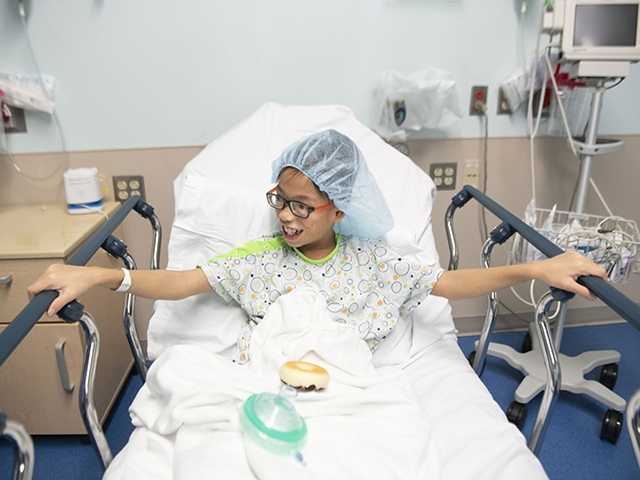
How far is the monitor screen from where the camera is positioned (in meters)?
1.72

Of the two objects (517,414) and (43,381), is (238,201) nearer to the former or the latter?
(43,381)

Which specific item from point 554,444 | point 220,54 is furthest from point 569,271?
point 220,54

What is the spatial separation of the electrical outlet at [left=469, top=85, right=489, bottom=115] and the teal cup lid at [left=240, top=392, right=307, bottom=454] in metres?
1.55

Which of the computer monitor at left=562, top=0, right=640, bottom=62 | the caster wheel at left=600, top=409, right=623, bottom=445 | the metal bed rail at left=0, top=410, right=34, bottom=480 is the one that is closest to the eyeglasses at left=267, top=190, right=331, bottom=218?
the metal bed rail at left=0, top=410, right=34, bottom=480

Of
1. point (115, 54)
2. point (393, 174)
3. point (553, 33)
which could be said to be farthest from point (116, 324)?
point (553, 33)

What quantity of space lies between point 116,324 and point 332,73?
129 cm

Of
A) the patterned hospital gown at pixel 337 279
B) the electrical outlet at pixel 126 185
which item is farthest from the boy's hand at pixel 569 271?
the electrical outlet at pixel 126 185

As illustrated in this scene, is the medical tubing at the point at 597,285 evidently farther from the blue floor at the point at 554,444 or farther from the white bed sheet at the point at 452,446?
the blue floor at the point at 554,444

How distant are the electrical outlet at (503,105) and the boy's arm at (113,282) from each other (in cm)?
145

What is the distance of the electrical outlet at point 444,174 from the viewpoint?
7.11 ft

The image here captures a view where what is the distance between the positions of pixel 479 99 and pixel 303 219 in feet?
3.90

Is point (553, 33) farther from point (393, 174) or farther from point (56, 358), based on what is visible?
point (56, 358)

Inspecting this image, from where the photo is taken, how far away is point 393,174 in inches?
66.6

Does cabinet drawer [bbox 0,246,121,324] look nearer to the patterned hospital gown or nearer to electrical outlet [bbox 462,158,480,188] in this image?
the patterned hospital gown
